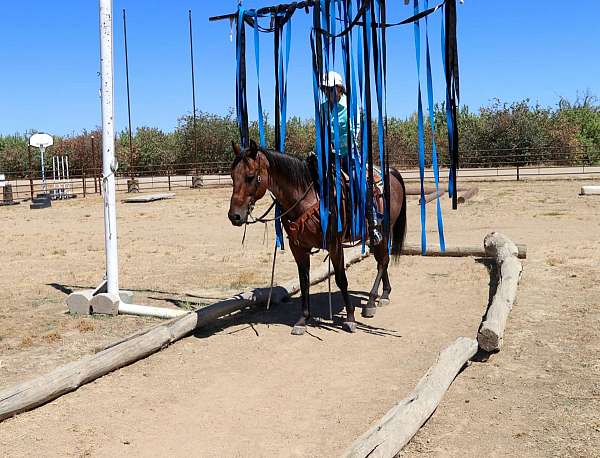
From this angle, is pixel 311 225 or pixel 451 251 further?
pixel 451 251

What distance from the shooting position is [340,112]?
6258 mm

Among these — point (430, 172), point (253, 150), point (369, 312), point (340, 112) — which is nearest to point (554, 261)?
point (369, 312)

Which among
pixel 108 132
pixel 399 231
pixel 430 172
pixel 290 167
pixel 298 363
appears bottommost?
pixel 298 363

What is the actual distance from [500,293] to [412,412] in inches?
118

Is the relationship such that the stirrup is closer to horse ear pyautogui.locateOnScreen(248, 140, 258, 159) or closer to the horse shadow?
the horse shadow

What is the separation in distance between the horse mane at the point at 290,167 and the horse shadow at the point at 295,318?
50.7 inches

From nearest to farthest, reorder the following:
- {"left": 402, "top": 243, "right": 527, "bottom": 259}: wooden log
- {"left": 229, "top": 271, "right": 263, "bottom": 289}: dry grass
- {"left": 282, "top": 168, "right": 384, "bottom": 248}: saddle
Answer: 1. {"left": 282, "top": 168, "right": 384, "bottom": 248}: saddle
2. {"left": 229, "top": 271, "right": 263, "bottom": 289}: dry grass
3. {"left": 402, "top": 243, "right": 527, "bottom": 259}: wooden log

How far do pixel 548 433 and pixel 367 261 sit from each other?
598cm

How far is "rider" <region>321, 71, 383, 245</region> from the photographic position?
5.88m

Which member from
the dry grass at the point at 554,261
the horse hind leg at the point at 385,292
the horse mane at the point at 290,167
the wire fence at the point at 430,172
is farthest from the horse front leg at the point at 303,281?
the wire fence at the point at 430,172

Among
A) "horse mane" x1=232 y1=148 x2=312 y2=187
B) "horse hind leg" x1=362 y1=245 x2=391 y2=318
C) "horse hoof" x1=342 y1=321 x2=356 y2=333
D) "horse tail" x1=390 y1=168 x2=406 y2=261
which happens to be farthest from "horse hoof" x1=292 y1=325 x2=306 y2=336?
"horse tail" x1=390 y1=168 x2=406 y2=261

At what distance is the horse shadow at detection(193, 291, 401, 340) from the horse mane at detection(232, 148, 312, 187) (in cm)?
129

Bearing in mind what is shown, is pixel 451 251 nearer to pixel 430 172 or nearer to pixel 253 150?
pixel 253 150

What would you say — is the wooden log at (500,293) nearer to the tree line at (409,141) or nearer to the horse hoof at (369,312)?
the horse hoof at (369,312)
